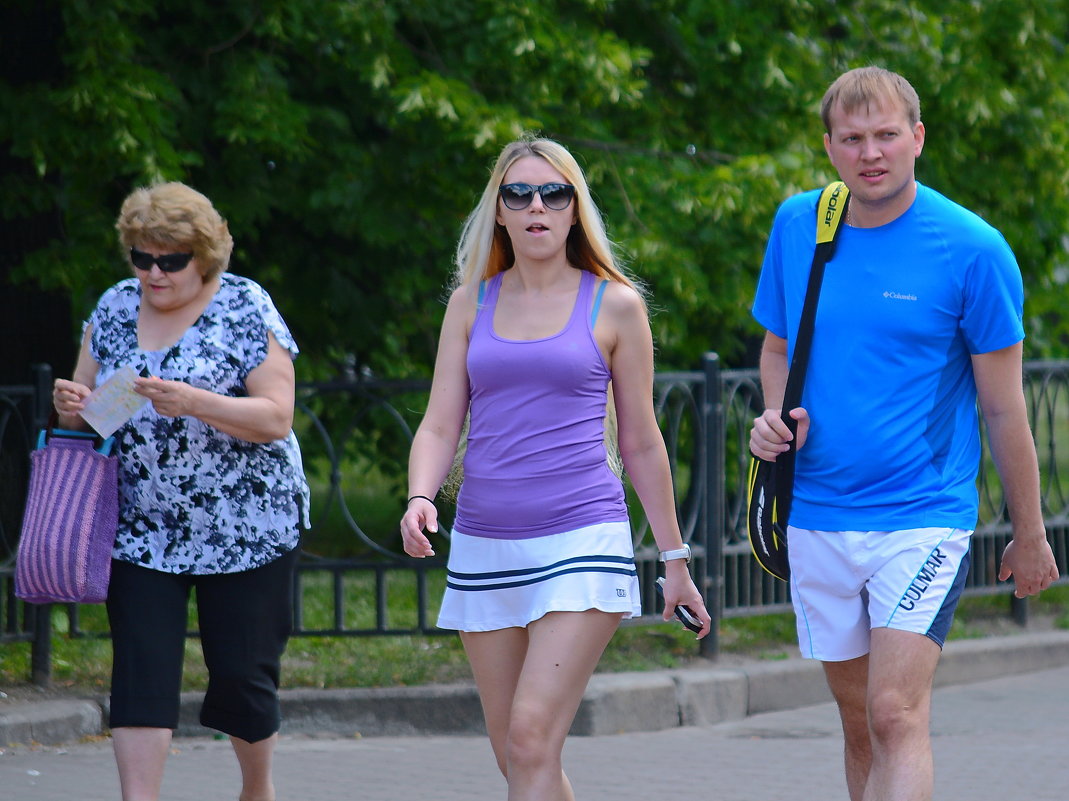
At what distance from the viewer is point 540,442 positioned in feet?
12.3

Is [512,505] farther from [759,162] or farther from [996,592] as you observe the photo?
[996,592]

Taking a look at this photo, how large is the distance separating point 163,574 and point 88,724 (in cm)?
260

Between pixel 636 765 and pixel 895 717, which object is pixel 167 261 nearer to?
pixel 895 717

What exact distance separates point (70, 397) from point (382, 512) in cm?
407

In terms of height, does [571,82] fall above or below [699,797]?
above

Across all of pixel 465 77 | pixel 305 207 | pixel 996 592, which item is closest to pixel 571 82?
pixel 465 77

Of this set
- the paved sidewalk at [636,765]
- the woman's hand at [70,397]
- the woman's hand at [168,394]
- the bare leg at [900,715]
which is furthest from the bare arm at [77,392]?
the bare leg at [900,715]

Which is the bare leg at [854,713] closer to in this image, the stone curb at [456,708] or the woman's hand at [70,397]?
the woman's hand at [70,397]

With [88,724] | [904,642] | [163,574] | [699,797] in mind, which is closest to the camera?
[904,642]

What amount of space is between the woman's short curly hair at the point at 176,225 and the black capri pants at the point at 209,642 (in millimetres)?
769

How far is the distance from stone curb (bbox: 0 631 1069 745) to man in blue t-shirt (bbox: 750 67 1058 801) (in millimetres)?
2996

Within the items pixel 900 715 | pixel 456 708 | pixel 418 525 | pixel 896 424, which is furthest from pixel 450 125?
pixel 900 715

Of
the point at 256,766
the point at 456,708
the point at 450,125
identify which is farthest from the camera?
the point at 450,125

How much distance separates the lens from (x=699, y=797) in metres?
5.59
